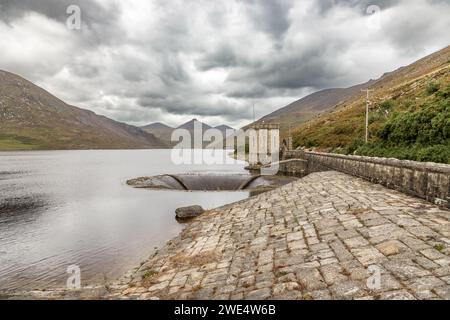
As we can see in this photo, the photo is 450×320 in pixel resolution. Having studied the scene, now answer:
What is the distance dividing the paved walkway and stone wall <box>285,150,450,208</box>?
1.74ft

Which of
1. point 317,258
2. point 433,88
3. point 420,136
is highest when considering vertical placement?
point 433,88

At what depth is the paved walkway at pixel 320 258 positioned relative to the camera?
6.00 m

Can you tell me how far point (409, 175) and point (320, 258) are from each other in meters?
7.74

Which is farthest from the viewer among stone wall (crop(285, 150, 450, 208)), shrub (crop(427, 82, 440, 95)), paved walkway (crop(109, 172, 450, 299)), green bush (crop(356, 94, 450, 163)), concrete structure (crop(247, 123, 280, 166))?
concrete structure (crop(247, 123, 280, 166))

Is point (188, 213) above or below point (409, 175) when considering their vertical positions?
below

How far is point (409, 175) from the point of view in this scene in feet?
42.0

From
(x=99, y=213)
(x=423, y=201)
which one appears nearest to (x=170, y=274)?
(x=423, y=201)

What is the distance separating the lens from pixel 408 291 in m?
5.38

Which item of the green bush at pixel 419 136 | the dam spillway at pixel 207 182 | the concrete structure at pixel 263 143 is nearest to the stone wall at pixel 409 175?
the green bush at pixel 419 136

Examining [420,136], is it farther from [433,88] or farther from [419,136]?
[433,88]

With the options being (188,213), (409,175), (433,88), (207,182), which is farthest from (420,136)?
(207,182)

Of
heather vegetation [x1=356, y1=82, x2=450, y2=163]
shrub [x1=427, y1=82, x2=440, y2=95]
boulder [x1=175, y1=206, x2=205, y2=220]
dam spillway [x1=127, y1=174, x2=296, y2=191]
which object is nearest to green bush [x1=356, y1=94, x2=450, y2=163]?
heather vegetation [x1=356, y1=82, x2=450, y2=163]

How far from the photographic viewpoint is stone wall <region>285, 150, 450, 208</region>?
33.8 ft

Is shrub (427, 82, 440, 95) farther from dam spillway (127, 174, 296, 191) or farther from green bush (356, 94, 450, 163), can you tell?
dam spillway (127, 174, 296, 191)
